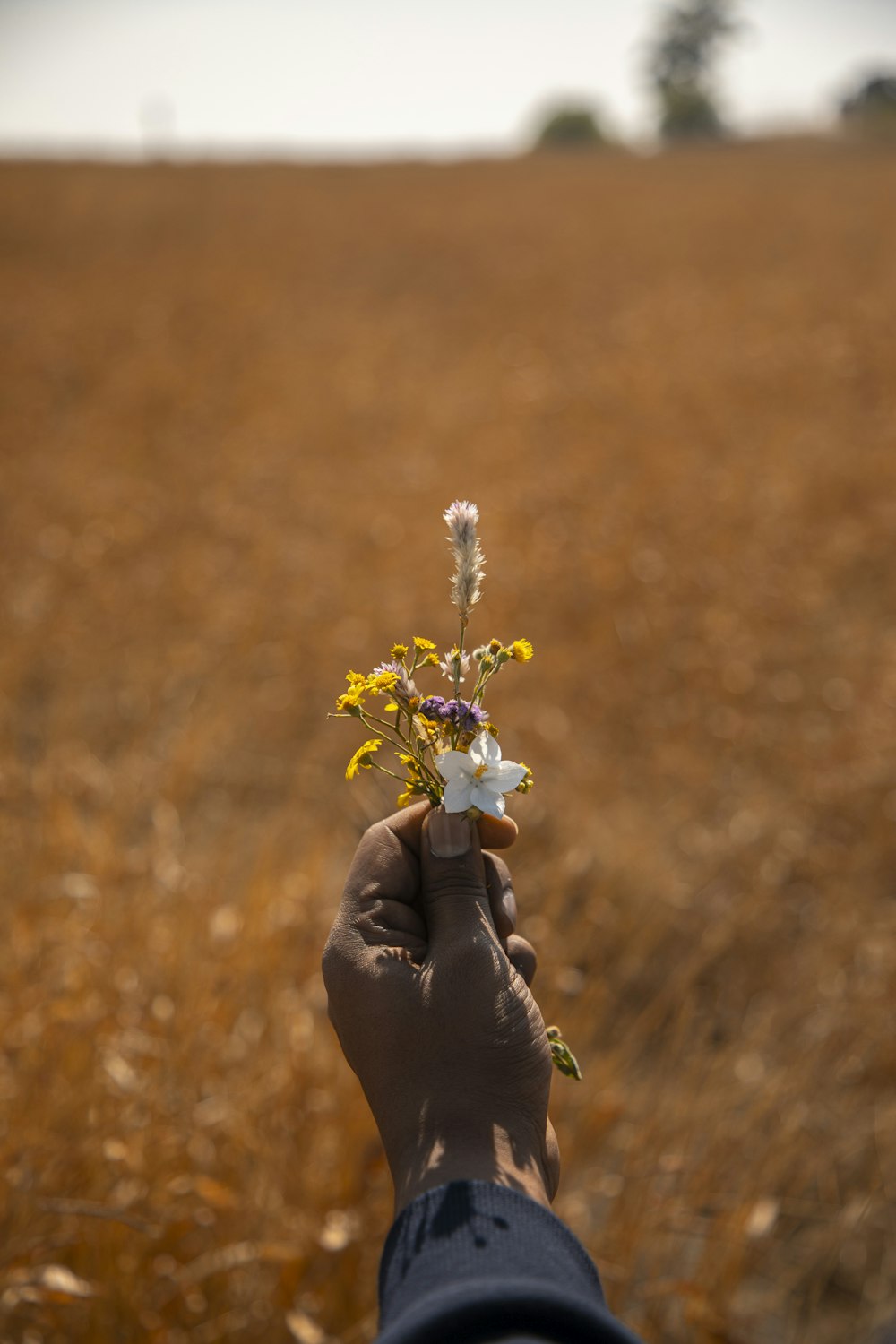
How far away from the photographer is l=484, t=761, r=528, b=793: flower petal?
921mm

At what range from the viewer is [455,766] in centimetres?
92

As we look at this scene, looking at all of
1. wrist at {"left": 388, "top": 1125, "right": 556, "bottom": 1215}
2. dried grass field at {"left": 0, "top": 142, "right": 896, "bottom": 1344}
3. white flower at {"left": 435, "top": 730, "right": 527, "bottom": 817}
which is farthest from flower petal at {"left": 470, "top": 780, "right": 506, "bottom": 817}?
dried grass field at {"left": 0, "top": 142, "right": 896, "bottom": 1344}

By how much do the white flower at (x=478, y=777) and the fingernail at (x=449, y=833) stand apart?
0.29ft

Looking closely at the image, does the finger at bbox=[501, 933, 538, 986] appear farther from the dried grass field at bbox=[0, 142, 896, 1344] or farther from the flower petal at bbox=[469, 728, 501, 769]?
the dried grass field at bbox=[0, 142, 896, 1344]

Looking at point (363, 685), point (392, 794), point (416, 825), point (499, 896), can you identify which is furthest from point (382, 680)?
point (392, 794)

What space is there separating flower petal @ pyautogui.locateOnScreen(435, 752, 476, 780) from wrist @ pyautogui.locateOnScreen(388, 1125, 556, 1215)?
37 centimetres

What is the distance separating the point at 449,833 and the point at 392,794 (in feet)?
2.62

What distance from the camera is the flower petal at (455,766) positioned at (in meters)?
0.91

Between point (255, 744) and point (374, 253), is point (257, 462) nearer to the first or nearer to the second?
point (255, 744)

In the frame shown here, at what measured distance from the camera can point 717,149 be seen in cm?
2703

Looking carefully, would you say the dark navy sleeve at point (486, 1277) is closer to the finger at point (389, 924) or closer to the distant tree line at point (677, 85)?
the finger at point (389, 924)

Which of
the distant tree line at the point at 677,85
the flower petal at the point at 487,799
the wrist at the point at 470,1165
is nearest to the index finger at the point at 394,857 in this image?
the flower petal at the point at 487,799

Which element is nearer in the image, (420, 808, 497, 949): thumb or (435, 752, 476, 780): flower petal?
(435, 752, 476, 780): flower petal

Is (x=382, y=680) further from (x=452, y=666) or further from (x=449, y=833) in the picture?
(x=449, y=833)
